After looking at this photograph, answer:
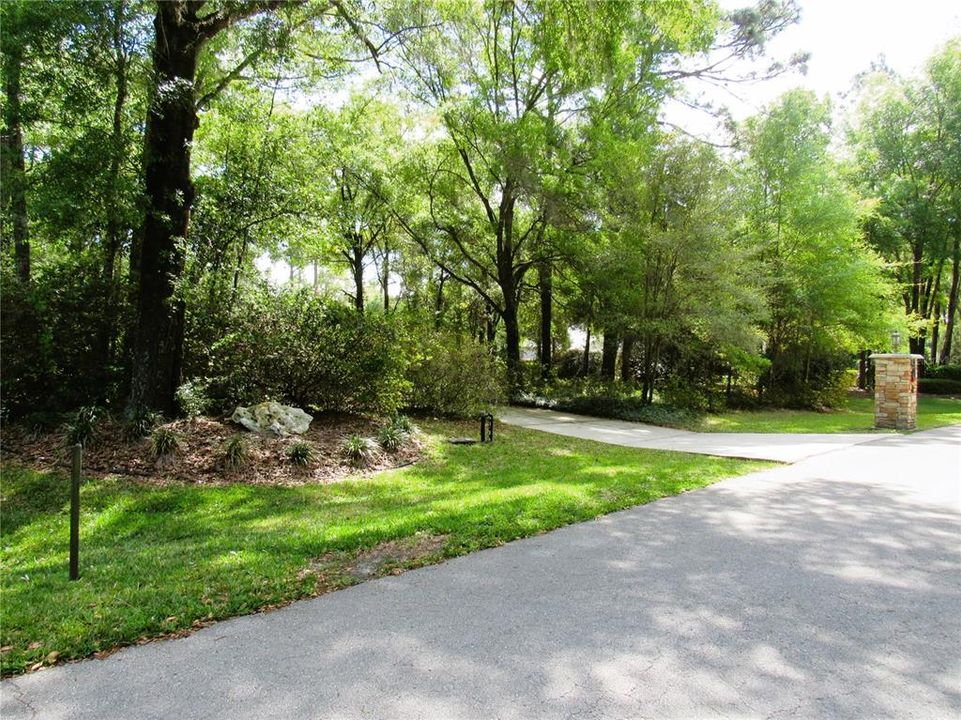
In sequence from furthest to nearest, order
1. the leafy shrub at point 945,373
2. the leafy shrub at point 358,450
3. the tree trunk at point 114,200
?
the leafy shrub at point 945,373 < the leafy shrub at point 358,450 < the tree trunk at point 114,200

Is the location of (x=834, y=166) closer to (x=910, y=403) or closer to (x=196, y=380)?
(x=910, y=403)

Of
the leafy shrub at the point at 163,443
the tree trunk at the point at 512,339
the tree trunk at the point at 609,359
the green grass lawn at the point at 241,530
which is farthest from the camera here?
the tree trunk at the point at 609,359

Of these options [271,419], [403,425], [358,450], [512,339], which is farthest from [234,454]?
[512,339]

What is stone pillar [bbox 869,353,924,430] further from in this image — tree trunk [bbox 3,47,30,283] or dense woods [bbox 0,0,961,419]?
tree trunk [bbox 3,47,30,283]

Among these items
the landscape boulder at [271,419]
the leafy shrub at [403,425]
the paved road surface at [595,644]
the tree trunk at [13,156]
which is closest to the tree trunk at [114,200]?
the tree trunk at [13,156]

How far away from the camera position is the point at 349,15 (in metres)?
8.74

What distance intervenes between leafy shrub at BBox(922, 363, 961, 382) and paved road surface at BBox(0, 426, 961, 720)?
2905 centimetres

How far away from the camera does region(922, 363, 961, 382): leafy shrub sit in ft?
88.0

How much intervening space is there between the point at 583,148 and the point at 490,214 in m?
3.64

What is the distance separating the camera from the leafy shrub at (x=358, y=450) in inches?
327

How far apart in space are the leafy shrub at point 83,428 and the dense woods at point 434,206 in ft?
1.61

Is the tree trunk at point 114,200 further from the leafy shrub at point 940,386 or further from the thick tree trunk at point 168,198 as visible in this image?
the leafy shrub at point 940,386

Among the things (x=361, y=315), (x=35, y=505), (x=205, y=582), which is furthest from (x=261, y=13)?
(x=205, y=582)

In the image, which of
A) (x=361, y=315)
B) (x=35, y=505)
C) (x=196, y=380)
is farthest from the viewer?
(x=361, y=315)
